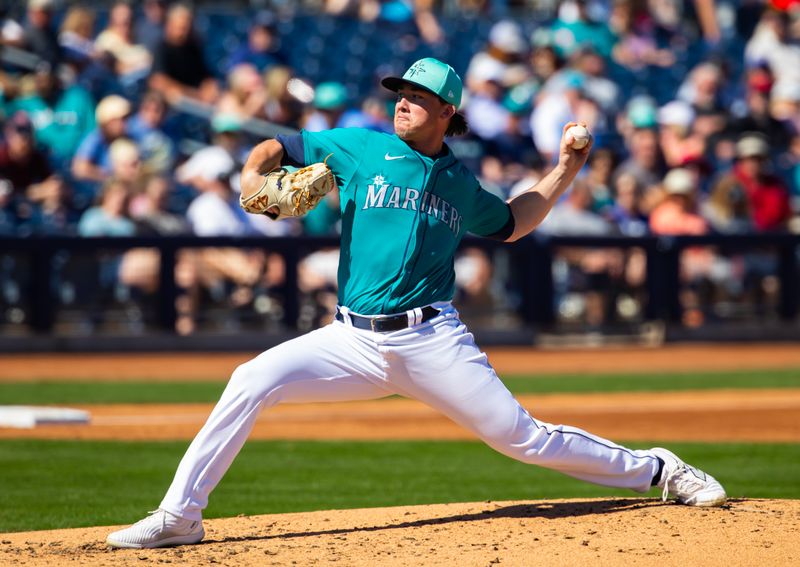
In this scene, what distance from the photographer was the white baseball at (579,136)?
18.4ft

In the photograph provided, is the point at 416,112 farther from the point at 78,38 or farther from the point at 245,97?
the point at 78,38

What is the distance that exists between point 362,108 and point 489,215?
9822mm

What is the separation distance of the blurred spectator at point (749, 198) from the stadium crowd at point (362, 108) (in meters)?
0.02

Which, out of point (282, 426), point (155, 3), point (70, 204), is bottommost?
point (282, 426)

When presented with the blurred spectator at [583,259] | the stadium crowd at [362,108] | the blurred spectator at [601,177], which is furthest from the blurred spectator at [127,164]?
the blurred spectator at [601,177]

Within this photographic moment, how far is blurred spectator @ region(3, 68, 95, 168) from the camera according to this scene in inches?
542

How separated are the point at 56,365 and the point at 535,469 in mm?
6392

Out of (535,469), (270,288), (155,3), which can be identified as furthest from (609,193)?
(535,469)

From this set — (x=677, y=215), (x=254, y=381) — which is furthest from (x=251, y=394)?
(x=677, y=215)

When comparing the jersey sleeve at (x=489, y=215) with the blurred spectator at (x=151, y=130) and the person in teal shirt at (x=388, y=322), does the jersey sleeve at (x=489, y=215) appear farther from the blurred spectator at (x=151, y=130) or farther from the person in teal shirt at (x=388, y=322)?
the blurred spectator at (x=151, y=130)

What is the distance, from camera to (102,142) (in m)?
13.7

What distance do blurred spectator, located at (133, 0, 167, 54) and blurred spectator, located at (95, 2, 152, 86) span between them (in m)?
0.13

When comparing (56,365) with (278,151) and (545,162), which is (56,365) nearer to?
(545,162)

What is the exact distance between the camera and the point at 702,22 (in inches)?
767
